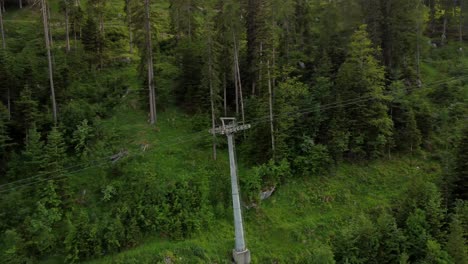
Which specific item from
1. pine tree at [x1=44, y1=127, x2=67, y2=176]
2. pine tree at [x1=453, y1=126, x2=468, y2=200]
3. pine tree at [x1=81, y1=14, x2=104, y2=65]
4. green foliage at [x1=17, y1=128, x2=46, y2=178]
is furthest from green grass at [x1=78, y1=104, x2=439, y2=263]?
pine tree at [x1=81, y1=14, x2=104, y2=65]

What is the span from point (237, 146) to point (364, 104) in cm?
982

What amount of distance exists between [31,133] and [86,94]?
8.96 metres

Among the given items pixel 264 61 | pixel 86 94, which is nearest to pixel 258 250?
pixel 264 61

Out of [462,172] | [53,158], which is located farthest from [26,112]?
[462,172]

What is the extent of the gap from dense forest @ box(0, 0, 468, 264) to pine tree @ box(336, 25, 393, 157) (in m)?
0.11

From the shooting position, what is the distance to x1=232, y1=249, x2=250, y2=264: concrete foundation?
19453mm

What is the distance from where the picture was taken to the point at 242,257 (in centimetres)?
1955

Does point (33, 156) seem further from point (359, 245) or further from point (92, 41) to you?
point (359, 245)

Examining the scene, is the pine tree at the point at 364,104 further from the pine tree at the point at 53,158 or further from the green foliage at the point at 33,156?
the green foliage at the point at 33,156

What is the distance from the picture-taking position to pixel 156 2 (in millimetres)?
58062

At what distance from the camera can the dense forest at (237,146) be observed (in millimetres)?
20156

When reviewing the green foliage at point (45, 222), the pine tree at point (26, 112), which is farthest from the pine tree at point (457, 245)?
the pine tree at point (26, 112)

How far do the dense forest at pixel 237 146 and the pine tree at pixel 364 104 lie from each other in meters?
0.11

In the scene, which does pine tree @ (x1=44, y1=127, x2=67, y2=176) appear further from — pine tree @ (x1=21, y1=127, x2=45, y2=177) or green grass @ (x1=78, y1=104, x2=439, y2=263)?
green grass @ (x1=78, y1=104, x2=439, y2=263)
